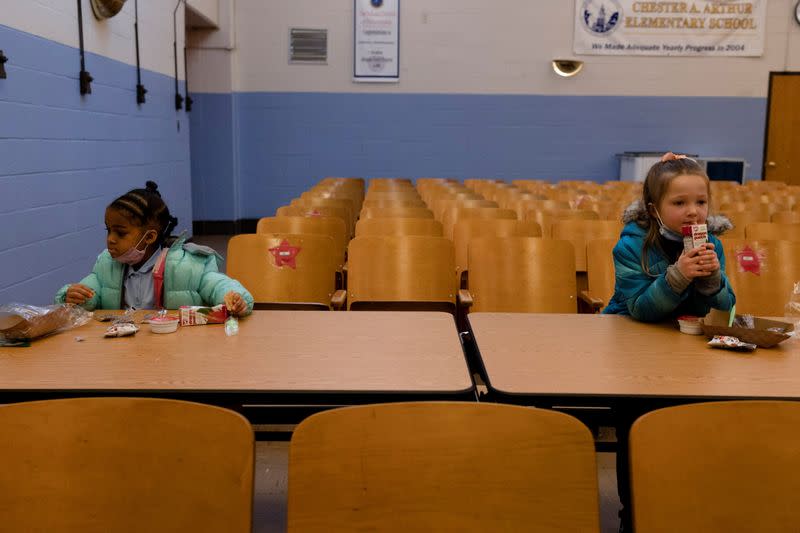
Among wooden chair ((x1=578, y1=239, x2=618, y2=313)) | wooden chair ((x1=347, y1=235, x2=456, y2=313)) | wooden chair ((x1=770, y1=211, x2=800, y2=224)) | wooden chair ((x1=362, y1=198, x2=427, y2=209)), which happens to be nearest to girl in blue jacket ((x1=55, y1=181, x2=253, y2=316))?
wooden chair ((x1=347, y1=235, x2=456, y2=313))

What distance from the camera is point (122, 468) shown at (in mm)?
1141

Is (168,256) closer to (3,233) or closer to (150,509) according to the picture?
(150,509)

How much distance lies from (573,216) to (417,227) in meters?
1.22

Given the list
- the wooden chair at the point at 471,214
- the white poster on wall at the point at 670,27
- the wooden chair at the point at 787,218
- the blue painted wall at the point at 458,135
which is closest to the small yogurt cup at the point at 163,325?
the wooden chair at the point at 471,214

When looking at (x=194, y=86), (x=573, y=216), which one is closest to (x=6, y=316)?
(x=573, y=216)

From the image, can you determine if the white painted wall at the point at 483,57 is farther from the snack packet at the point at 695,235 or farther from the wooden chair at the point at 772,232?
the snack packet at the point at 695,235

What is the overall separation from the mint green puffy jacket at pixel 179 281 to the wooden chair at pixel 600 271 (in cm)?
166

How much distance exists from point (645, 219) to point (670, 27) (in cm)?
925

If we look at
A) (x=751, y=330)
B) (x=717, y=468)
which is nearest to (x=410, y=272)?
(x=751, y=330)

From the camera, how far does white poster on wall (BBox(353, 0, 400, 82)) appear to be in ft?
33.9

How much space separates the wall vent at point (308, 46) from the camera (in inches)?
408

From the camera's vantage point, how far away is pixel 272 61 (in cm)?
1040

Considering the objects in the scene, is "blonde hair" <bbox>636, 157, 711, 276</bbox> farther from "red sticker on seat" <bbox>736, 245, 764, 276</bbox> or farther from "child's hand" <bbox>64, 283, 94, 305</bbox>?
"child's hand" <bbox>64, 283, 94, 305</bbox>

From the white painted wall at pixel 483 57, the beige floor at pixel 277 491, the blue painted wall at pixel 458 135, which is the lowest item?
the beige floor at pixel 277 491
